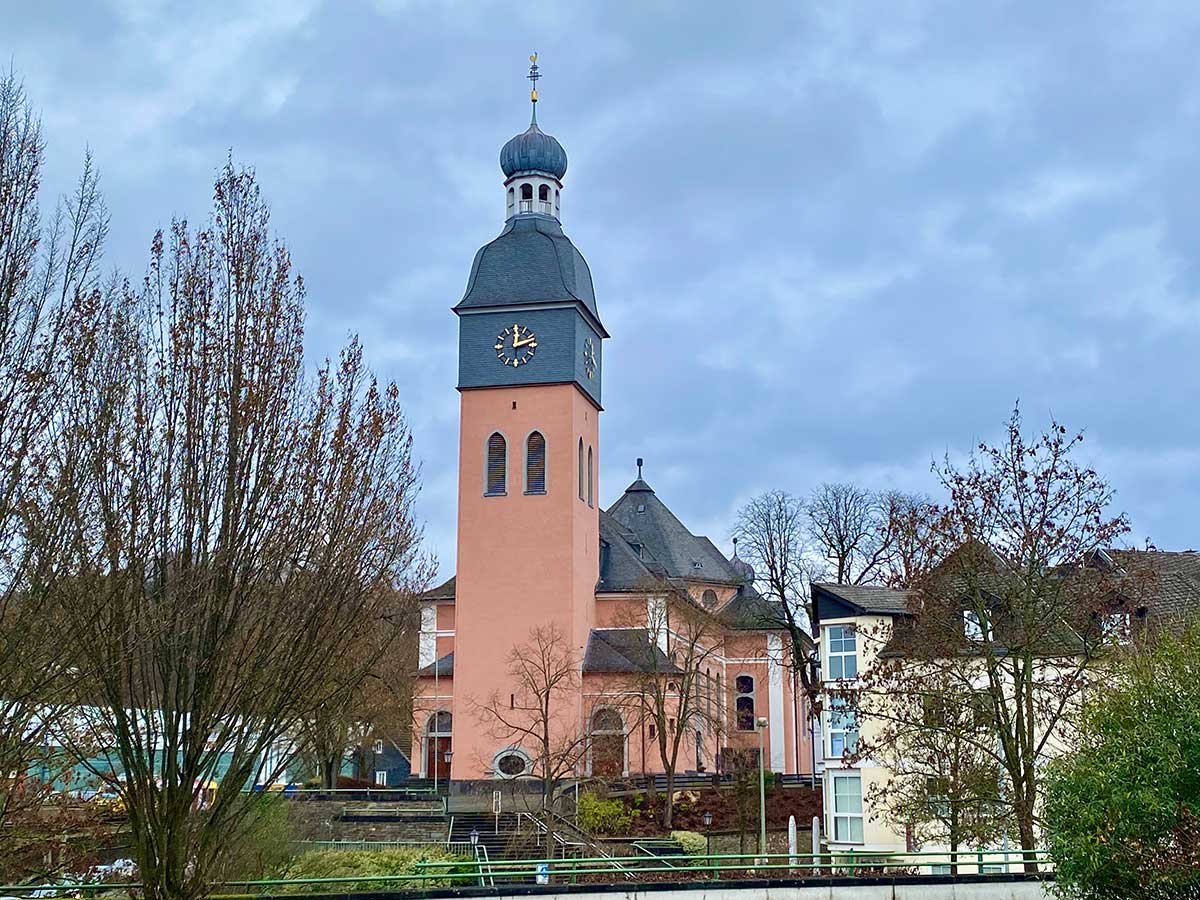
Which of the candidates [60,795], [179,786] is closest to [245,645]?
[179,786]

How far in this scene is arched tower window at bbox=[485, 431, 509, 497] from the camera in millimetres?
51000

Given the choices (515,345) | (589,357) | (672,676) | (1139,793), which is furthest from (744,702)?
(1139,793)

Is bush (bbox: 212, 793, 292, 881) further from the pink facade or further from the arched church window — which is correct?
the arched church window

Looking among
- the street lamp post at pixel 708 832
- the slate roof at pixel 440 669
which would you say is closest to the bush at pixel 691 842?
the street lamp post at pixel 708 832

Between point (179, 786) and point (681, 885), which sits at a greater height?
point (179, 786)

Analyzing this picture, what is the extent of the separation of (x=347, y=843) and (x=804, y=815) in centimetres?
1359

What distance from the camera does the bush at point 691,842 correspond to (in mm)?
36469

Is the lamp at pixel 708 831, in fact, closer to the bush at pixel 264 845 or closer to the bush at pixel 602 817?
the bush at pixel 602 817

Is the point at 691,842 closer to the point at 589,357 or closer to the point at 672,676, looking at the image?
the point at 672,676

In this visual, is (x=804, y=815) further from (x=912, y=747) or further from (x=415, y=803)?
(x=912, y=747)

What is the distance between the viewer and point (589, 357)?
53312 millimetres

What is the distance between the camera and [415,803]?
43.1 m

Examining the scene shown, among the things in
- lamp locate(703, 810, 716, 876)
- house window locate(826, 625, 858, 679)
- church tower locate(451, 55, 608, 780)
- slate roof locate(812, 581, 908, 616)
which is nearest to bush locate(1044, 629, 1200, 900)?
slate roof locate(812, 581, 908, 616)

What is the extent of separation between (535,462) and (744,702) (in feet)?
52.0
